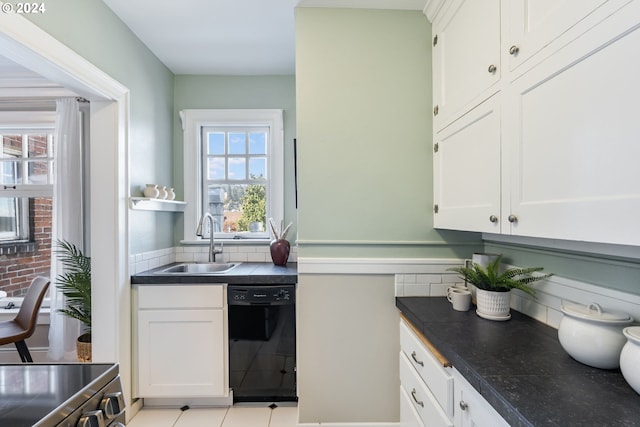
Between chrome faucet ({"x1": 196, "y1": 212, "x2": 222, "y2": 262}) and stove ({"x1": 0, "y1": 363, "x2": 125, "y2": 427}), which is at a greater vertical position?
chrome faucet ({"x1": 196, "y1": 212, "x2": 222, "y2": 262})

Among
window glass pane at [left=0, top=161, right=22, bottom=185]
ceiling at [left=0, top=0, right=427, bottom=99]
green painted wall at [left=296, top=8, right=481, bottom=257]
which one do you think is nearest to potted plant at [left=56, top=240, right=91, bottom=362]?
window glass pane at [left=0, top=161, right=22, bottom=185]

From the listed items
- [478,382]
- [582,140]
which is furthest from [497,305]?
[582,140]

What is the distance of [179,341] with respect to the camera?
6.84 ft

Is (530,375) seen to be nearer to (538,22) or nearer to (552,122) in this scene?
(552,122)

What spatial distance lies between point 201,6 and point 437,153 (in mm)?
1674

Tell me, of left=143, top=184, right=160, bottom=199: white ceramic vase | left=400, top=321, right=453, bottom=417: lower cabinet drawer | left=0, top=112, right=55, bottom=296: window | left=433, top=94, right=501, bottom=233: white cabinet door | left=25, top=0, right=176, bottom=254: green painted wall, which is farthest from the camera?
left=0, top=112, right=55, bottom=296: window

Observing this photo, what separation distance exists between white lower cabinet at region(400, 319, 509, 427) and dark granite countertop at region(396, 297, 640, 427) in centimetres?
6

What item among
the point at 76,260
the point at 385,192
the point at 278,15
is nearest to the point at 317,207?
the point at 385,192

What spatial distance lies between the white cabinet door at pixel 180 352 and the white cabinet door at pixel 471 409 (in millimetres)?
1519

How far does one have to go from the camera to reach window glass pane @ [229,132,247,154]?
9.54 feet

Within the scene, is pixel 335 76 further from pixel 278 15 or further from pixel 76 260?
pixel 76 260

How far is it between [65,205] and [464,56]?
2.92 m

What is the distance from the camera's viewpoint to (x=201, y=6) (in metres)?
1.92

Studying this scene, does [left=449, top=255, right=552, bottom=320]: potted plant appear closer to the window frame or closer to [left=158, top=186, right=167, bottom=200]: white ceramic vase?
[left=158, top=186, right=167, bottom=200]: white ceramic vase
